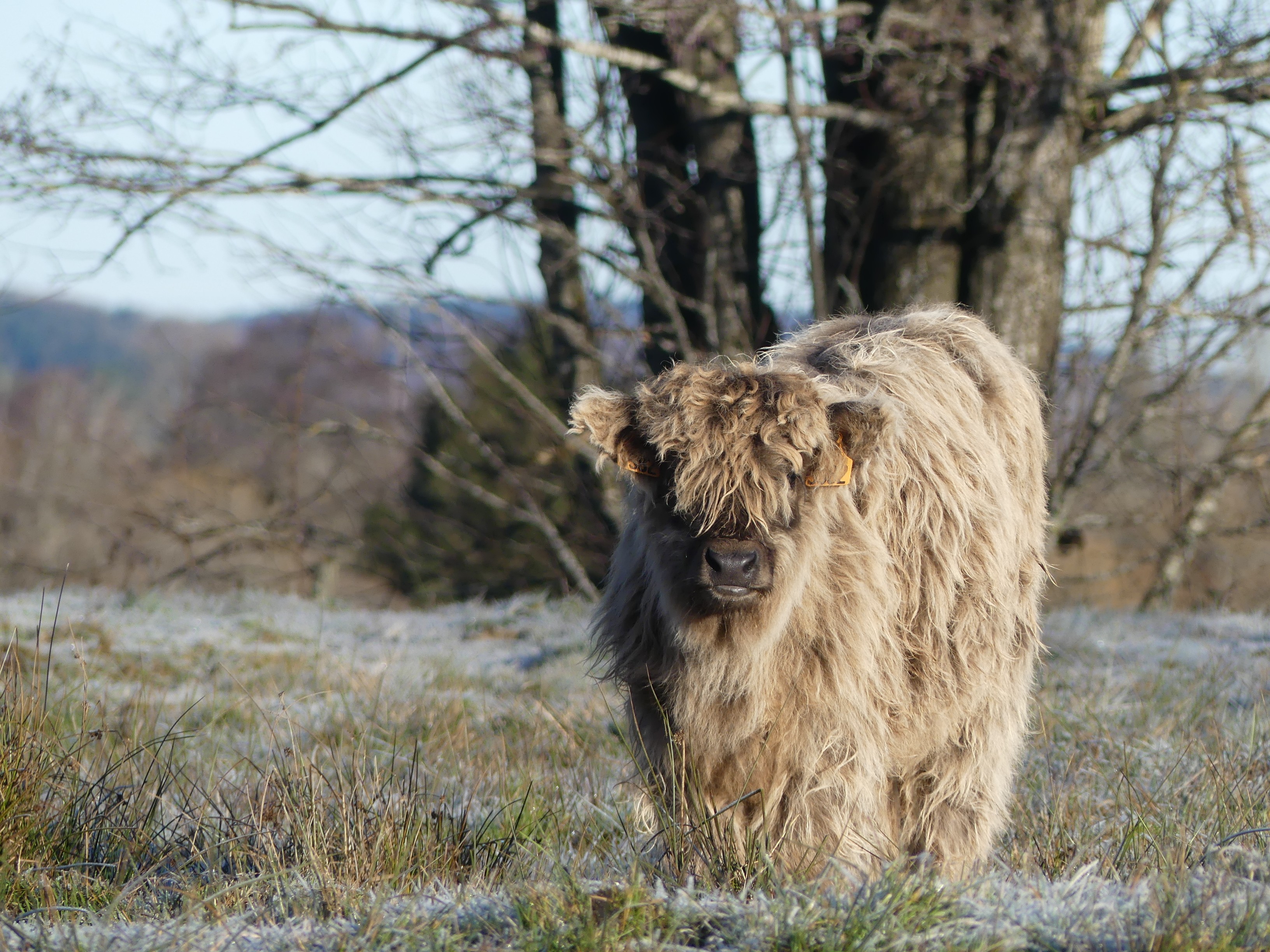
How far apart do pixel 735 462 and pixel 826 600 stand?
1.92ft

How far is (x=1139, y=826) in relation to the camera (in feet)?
11.3

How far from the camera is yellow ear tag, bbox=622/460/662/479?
3.43m

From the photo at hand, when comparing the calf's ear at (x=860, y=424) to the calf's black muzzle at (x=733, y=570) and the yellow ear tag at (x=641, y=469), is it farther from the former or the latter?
the yellow ear tag at (x=641, y=469)

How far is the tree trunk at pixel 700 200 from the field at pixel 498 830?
402cm

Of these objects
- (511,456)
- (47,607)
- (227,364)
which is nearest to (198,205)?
(47,607)

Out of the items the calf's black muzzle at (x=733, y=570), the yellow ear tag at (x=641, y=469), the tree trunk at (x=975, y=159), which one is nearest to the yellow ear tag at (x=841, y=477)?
the calf's black muzzle at (x=733, y=570)

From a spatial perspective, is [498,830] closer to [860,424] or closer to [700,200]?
[860,424]

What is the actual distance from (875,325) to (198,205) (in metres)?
6.25

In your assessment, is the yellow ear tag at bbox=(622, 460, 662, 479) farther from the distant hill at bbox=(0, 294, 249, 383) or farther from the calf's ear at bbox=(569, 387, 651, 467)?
the distant hill at bbox=(0, 294, 249, 383)

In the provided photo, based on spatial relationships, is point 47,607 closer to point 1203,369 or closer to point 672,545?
point 672,545

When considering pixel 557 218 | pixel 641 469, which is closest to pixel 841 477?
pixel 641 469

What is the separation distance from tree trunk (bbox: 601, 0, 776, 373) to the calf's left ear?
563 cm

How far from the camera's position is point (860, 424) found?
3311mm

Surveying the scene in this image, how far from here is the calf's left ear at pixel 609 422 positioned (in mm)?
3375
